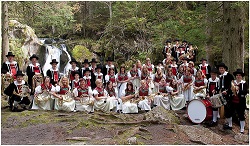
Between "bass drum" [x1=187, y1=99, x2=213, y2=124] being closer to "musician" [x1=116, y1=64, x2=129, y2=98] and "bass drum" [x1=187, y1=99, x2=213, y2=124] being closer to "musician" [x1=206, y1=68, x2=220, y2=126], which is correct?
"musician" [x1=206, y1=68, x2=220, y2=126]

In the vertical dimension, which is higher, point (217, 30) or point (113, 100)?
point (217, 30)

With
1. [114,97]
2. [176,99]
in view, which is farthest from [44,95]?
[176,99]

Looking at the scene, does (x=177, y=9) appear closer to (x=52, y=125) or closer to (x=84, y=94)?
(x=84, y=94)

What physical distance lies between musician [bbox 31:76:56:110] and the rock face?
Answer: 4258 millimetres

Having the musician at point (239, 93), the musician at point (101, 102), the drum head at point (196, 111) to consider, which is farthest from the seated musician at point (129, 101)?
the musician at point (239, 93)

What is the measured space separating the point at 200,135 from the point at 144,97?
2834 millimetres

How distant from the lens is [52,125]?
7066 mm

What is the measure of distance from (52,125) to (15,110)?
2.27 m

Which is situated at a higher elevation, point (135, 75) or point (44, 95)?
point (135, 75)

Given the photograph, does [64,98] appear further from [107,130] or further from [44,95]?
[107,130]

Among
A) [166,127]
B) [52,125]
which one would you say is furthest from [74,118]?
[166,127]

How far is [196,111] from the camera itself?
24.8 ft

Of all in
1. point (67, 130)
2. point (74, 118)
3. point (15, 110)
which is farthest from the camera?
point (15, 110)

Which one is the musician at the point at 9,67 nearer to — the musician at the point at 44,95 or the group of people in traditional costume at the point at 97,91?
the group of people in traditional costume at the point at 97,91
